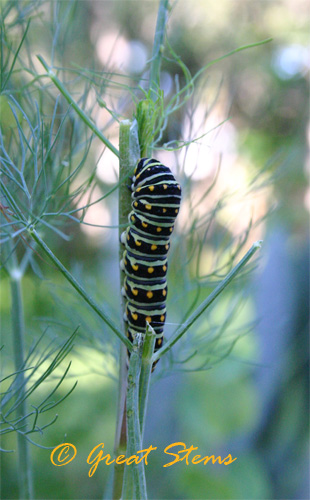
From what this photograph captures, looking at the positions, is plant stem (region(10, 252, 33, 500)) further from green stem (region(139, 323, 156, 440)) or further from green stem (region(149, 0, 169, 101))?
green stem (region(149, 0, 169, 101))

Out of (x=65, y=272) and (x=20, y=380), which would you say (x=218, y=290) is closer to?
(x=65, y=272)

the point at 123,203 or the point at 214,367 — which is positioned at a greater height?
the point at 123,203

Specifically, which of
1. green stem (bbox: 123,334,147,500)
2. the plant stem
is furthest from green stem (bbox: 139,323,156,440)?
the plant stem

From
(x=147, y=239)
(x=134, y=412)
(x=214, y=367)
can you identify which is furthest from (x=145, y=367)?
(x=214, y=367)

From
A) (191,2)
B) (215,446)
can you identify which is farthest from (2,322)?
(191,2)

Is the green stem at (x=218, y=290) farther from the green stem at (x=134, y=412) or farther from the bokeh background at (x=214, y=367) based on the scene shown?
the bokeh background at (x=214, y=367)

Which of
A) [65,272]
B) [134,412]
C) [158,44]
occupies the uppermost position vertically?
[158,44]

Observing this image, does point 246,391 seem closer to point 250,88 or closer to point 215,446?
point 215,446
